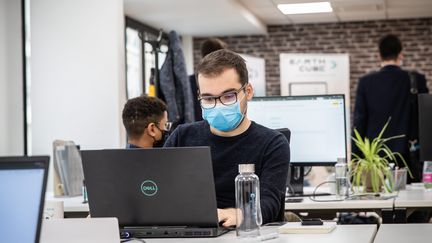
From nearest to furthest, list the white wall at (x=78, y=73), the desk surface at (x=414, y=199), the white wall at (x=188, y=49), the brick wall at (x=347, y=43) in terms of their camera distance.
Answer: the desk surface at (x=414, y=199), the white wall at (x=78, y=73), the brick wall at (x=347, y=43), the white wall at (x=188, y=49)

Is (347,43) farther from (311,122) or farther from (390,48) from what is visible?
(311,122)

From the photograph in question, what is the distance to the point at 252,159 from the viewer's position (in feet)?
8.63

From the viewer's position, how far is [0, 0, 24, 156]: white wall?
6301 millimetres

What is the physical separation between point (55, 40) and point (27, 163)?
4.62 m

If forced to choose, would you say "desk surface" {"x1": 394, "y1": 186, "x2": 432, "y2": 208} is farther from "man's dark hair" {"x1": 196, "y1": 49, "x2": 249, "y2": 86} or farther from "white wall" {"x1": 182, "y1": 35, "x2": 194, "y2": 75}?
"white wall" {"x1": 182, "y1": 35, "x2": 194, "y2": 75}

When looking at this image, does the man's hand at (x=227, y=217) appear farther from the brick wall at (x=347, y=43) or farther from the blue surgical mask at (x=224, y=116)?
the brick wall at (x=347, y=43)

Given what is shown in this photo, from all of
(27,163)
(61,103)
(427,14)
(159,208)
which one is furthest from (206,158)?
(427,14)

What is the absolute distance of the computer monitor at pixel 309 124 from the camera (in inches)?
155

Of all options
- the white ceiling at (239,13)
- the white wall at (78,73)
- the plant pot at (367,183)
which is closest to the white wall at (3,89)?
the white wall at (78,73)

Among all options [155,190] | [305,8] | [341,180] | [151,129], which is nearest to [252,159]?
[155,190]

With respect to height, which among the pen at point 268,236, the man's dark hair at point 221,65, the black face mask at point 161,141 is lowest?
the pen at point 268,236

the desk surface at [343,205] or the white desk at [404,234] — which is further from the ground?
the white desk at [404,234]

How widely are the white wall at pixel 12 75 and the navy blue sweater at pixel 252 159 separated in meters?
3.96

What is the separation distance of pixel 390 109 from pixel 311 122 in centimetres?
134
